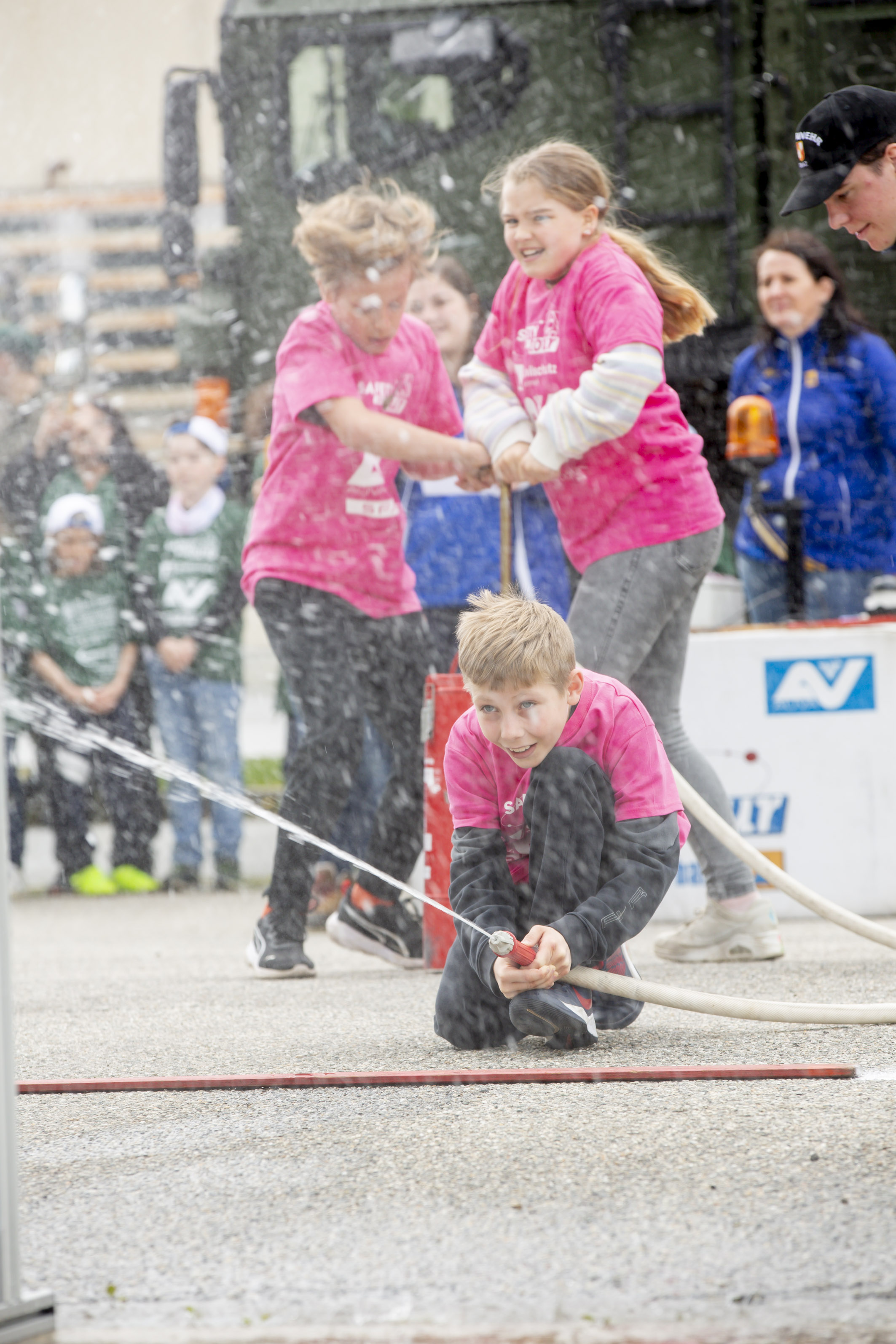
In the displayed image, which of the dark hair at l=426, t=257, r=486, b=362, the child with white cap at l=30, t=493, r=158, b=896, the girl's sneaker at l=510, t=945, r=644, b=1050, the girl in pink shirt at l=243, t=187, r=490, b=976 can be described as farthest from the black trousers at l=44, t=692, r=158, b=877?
the girl's sneaker at l=510, t=945, r=644, b=1050

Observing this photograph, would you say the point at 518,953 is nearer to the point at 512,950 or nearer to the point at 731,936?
the point at 512,950

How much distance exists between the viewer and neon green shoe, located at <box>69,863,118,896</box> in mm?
5840

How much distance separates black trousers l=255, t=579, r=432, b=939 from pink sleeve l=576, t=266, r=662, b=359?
0.88m

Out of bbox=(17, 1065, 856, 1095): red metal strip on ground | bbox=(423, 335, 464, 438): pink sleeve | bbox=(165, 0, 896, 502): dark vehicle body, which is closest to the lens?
bbox=(17, 1065, 856, 1095): red metal strip on ground

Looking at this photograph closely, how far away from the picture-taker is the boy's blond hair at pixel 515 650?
2.40 metres

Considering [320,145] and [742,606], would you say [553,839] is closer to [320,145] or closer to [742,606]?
[742,606]

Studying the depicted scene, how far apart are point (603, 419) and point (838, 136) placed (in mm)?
670

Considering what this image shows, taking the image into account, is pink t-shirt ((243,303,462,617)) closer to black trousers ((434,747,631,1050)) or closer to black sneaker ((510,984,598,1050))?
black trousers ((434,747,631,1050))

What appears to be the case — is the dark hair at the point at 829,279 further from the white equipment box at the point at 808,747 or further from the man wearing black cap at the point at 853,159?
the man wearing black cap at the point at 853,159

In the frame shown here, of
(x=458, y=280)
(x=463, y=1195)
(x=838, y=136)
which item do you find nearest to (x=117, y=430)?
(x=458, y=280)

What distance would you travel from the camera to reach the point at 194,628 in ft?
19.2

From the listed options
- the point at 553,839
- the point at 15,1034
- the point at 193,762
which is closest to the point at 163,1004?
the point at 15,1034

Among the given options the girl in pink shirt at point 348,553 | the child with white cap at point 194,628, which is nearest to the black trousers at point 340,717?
the girl in pink shirt at point 348,553

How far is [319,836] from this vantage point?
3.62 metres
